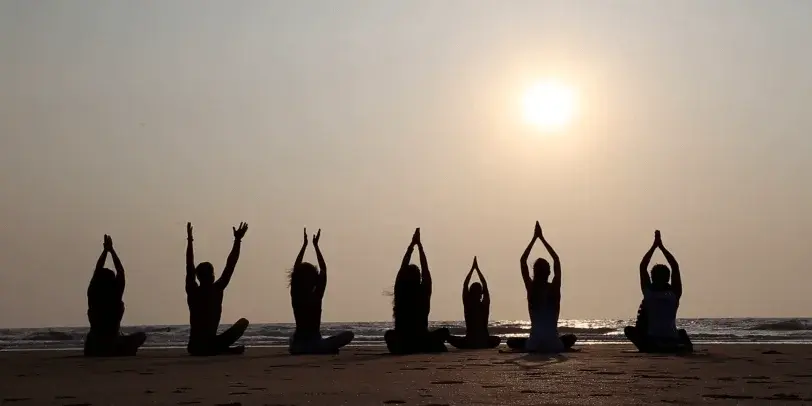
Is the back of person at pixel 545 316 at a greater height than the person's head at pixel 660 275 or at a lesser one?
lesser

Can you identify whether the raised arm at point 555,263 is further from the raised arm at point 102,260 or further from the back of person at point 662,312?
the raised arm at point 102,260

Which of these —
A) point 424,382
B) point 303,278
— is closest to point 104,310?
point 303,278

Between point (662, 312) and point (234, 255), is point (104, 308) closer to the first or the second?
point (234, 255)

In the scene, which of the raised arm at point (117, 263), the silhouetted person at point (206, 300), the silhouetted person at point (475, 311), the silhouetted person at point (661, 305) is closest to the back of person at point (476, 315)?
the silhouetted person at point (475, 311)

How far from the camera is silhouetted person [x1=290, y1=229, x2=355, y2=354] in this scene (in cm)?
1695

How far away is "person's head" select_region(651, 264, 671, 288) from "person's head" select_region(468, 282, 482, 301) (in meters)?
4.11

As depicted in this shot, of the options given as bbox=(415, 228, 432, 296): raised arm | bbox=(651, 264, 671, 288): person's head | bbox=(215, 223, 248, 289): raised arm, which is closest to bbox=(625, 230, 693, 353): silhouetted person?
bbox=(651, 264, 671, 288): person's head

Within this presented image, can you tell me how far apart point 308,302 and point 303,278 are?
431 mm

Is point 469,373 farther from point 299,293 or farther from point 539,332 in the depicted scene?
point 299,293

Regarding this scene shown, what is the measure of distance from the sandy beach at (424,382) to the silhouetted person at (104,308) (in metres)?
2.52

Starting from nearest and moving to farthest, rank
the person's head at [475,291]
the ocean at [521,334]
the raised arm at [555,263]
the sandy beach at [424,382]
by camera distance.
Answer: the sandy beach at [424,382] → the raised arm at [555,263] → the person's head at [475,291] → the ocean at [521,334]

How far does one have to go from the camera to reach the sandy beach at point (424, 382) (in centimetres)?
839

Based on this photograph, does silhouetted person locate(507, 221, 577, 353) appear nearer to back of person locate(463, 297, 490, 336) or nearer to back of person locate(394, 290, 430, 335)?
back of person locate(394, 290, 430, 335)

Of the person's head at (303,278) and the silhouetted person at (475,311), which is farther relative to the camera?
the silhouetted person at (475,311)
